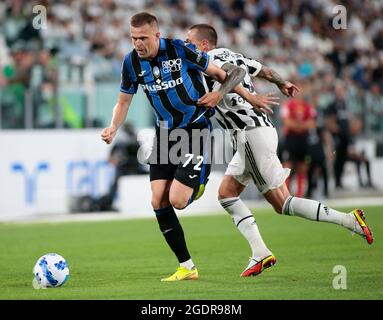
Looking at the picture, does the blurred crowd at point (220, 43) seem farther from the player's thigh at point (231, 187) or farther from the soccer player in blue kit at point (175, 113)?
the soccer player in blue kit at point (175, 113)

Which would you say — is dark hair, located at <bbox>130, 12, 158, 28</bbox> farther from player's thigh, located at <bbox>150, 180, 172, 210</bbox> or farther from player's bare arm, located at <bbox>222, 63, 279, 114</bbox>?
player's thigh, located at <bbox>150, 180, 172, 210</bbox>

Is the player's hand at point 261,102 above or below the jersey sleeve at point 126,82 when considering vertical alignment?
below

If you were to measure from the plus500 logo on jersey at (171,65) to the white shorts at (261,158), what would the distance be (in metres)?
1.05

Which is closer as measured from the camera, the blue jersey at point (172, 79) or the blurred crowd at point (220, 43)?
the blue jersey at point (172, 79)

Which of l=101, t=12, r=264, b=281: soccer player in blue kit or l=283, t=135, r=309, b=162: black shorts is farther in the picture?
l=283, t=135, r=309, b=162: black shorts

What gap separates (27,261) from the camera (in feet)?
35.6

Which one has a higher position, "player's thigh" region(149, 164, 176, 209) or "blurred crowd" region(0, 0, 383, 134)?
"blurred crowd" region(0, 0, 383, 134)

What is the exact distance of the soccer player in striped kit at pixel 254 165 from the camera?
929 cm

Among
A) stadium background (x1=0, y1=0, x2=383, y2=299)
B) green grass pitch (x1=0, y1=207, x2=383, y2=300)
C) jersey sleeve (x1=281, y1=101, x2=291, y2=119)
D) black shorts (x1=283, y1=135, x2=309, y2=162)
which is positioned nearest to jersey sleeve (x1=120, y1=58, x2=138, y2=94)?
green grass pitch (x1=0, y1=207, x2=383, y2=300)

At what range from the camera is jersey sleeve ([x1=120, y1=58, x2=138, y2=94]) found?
29.9 feet

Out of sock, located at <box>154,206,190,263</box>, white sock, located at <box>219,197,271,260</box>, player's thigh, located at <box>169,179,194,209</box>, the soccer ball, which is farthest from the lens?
white sock, located at <box>219,197,271,260</box>

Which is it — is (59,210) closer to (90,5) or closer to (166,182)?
(90,5)

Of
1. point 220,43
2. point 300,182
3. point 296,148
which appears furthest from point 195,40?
point 220,43

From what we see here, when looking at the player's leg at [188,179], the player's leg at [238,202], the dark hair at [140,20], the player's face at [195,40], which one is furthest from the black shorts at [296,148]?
the dark hair at [140,20]
